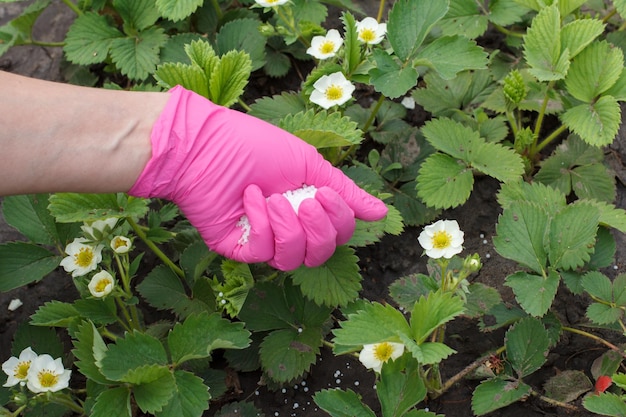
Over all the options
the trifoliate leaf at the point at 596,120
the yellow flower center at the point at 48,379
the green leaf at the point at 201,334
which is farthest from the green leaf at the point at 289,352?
the trifoliate leaf at the point at 596,120

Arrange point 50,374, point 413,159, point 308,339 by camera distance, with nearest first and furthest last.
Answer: point 50,374 → point 308,339 → point 413,159

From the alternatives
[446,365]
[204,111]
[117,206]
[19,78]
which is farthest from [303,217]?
[19,78]

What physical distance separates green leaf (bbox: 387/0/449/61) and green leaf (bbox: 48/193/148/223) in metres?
0.84

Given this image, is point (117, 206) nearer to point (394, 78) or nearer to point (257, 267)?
point (257, 267)

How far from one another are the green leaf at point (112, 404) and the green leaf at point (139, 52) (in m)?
1.12

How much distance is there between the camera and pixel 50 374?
70.3 inches

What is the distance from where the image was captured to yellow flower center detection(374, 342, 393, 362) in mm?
1698

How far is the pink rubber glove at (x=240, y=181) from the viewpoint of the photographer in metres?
1.76

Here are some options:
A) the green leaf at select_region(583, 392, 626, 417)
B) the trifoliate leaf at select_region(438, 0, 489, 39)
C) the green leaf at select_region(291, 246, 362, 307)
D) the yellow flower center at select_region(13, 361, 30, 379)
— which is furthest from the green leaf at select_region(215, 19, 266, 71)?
the green leaf at select_region(583, 392, 626, 417)

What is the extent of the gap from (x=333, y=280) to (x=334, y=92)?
0.52 m

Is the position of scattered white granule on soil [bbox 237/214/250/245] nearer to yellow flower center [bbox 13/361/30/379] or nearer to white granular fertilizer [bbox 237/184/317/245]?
white granular fertilizer [bbox 237/184/317/245]

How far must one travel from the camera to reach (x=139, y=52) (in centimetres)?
245

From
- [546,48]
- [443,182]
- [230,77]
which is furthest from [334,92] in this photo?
[546,48]

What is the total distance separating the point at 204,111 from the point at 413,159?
0.76 meters
